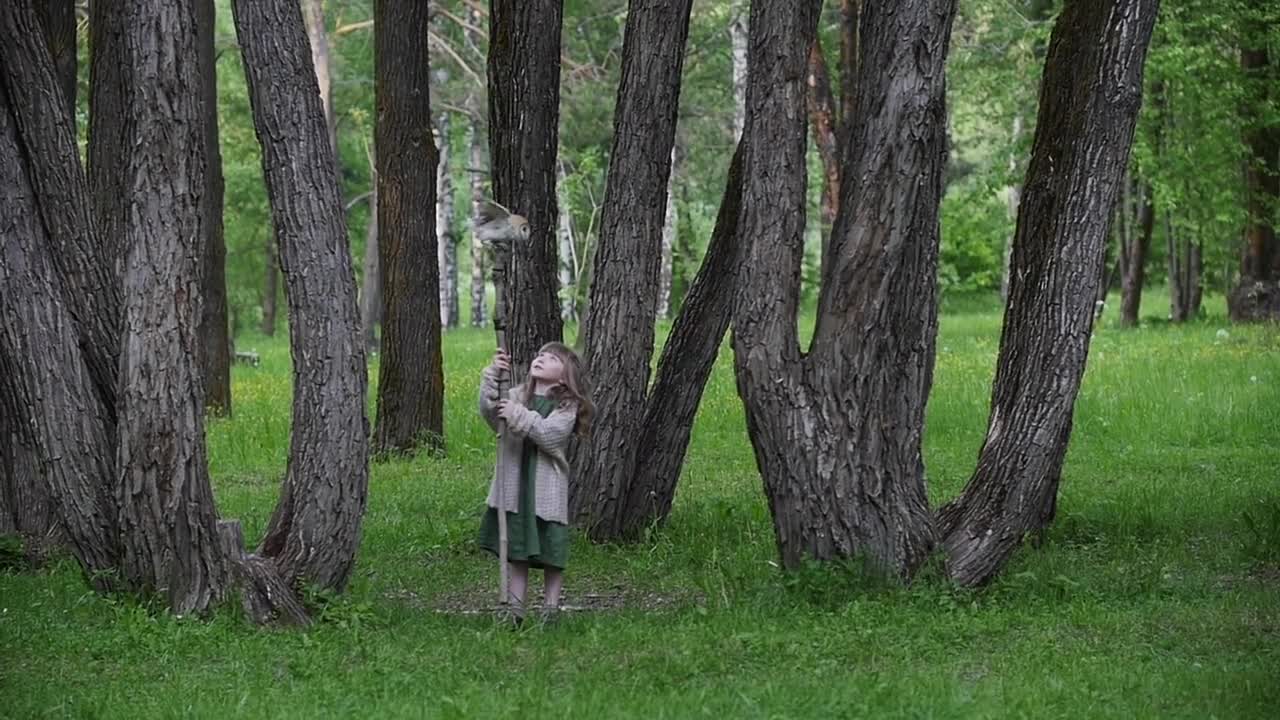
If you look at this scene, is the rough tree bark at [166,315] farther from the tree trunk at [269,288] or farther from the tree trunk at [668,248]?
the tree trunk at [269,288]

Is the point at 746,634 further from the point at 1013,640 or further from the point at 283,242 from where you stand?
the point at 283,242

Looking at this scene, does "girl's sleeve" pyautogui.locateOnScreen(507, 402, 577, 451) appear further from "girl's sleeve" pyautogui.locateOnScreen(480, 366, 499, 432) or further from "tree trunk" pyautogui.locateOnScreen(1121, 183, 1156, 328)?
"tree trunk" pyautogui.locateOnScreen(1121, 183, 1156, 328)

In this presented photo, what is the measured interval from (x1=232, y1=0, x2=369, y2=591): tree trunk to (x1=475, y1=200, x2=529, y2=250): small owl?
0.71m

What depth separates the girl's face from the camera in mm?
8711

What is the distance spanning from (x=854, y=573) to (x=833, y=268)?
5.04ft

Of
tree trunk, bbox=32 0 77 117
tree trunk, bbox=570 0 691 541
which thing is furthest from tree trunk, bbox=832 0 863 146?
tree trunk, bbox=570 0 691 541

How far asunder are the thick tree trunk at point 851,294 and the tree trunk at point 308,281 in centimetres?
198

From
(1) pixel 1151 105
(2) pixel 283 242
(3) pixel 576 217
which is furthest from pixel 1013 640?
(3) pixel 576 217

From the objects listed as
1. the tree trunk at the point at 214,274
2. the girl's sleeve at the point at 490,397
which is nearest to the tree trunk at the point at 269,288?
→ the tree trunk at the point at 214,274

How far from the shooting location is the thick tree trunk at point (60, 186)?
9.30m

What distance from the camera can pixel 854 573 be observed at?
8.95m

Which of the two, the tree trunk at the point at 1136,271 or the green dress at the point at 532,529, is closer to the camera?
the green dress at the point at 532,529

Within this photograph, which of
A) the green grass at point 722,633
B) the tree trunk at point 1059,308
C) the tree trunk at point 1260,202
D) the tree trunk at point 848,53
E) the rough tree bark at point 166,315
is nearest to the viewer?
the green grass at point 722,633

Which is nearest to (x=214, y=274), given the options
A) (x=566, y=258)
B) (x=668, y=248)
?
(x=668, y=248)
